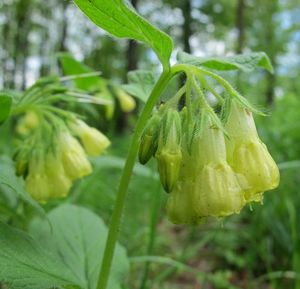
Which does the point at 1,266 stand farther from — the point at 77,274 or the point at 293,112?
the point at 293,112

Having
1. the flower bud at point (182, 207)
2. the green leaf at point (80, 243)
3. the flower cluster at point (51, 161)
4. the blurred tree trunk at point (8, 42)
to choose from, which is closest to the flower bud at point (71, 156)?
the flower cluster at point (51, 161)

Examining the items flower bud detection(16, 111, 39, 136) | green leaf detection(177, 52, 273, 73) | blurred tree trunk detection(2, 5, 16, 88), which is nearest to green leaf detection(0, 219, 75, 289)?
green leaf detection(177, 52, 273, 73)

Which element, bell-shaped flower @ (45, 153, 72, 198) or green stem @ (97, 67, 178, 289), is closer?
green stem @ (97, 67, 178, 289)

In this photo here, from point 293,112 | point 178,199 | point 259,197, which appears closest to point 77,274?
point 178,199

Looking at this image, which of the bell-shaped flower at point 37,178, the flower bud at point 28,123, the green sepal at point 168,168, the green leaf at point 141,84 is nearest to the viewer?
the green sepal at point 168,168

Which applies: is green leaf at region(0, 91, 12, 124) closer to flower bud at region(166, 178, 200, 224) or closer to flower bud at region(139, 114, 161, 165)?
flower bud at region(139, 114, 161, 165)

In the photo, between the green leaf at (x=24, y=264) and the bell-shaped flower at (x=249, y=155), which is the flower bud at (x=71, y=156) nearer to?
the green leaf at (x=24, y=264)

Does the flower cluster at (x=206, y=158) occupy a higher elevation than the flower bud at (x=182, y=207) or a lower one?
higher
